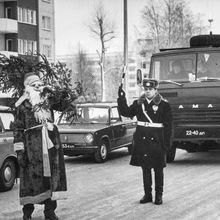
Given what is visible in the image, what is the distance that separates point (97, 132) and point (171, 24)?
42.6m

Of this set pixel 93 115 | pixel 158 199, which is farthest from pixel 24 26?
pixel 158 199

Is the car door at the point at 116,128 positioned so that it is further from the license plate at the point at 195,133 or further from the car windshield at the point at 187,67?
the license plate at the point at 195,133

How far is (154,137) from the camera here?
870 centimetres

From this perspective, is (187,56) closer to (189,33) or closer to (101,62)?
(101,62)

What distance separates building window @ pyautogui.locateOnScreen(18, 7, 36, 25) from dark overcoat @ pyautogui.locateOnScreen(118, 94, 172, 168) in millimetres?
45809

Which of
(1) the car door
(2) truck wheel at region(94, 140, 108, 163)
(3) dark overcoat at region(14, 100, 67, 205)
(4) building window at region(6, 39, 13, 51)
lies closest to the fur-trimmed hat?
(3) dark overcoat at region(14, 100, 67, 205)

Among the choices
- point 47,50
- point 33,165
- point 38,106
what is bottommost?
point 33,165

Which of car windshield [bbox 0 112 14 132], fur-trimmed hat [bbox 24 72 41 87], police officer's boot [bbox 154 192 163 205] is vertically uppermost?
fur-trimmed hat [bbox 24 72 41 87]

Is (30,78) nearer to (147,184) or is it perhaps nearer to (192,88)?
(147,184)

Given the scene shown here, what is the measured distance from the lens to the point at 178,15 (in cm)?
5588

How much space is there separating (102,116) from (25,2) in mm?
40379

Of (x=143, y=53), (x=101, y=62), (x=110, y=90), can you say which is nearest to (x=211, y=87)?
(x=101, y=62)

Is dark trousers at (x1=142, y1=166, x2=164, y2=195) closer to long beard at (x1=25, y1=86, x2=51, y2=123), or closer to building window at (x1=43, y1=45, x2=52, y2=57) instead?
long beard at (x1=25, y1=86, x2=51, y2=123)

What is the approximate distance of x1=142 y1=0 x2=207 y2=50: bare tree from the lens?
183 feet
